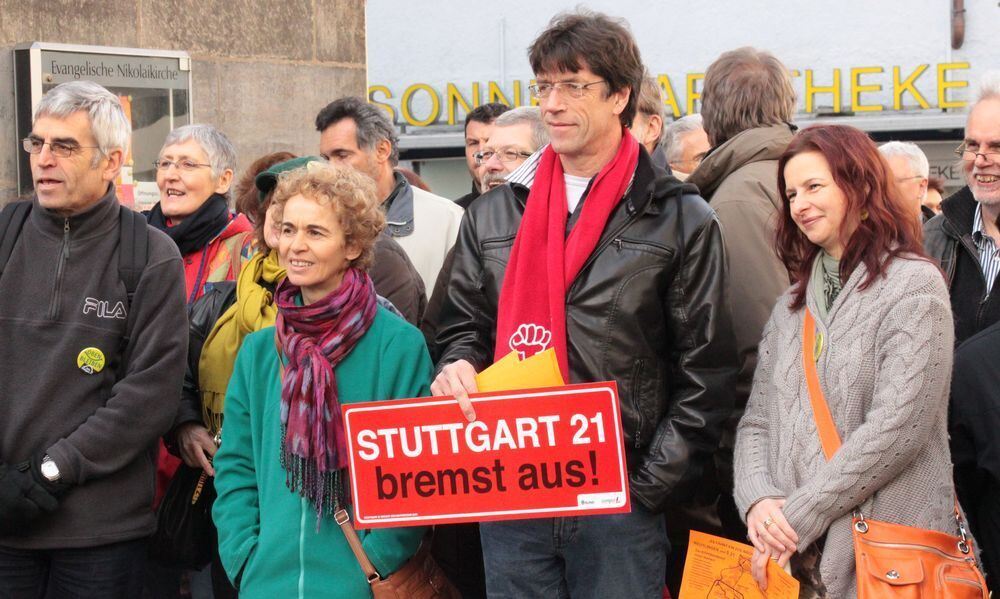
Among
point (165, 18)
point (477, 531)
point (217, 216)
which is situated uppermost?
point (165, 18)

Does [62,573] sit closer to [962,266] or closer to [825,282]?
[825,282]

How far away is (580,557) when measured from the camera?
143 inches

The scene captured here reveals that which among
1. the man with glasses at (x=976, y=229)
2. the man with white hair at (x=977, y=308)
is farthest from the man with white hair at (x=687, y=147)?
the man with glasses at (x=976, y=229)

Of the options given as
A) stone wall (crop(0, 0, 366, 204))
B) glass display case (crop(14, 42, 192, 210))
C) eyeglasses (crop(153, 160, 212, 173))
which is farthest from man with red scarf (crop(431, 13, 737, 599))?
stone wall (crop(0, 0, 366, 204))

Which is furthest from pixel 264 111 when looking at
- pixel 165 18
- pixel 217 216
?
pixel 217 216

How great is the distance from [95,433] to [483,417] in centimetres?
150

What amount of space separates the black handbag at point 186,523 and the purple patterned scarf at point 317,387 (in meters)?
0.91

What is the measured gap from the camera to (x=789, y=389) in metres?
3.64

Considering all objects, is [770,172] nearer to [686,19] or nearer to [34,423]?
[34,423]

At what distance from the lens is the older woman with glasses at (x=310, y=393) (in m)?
3.71

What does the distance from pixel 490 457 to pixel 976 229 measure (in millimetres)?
2064

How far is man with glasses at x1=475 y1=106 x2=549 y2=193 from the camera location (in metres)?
5.85

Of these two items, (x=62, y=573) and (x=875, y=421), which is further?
(x=62, y=573)

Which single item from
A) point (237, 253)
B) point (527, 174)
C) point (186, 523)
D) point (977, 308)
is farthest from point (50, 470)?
point (977, 308)
